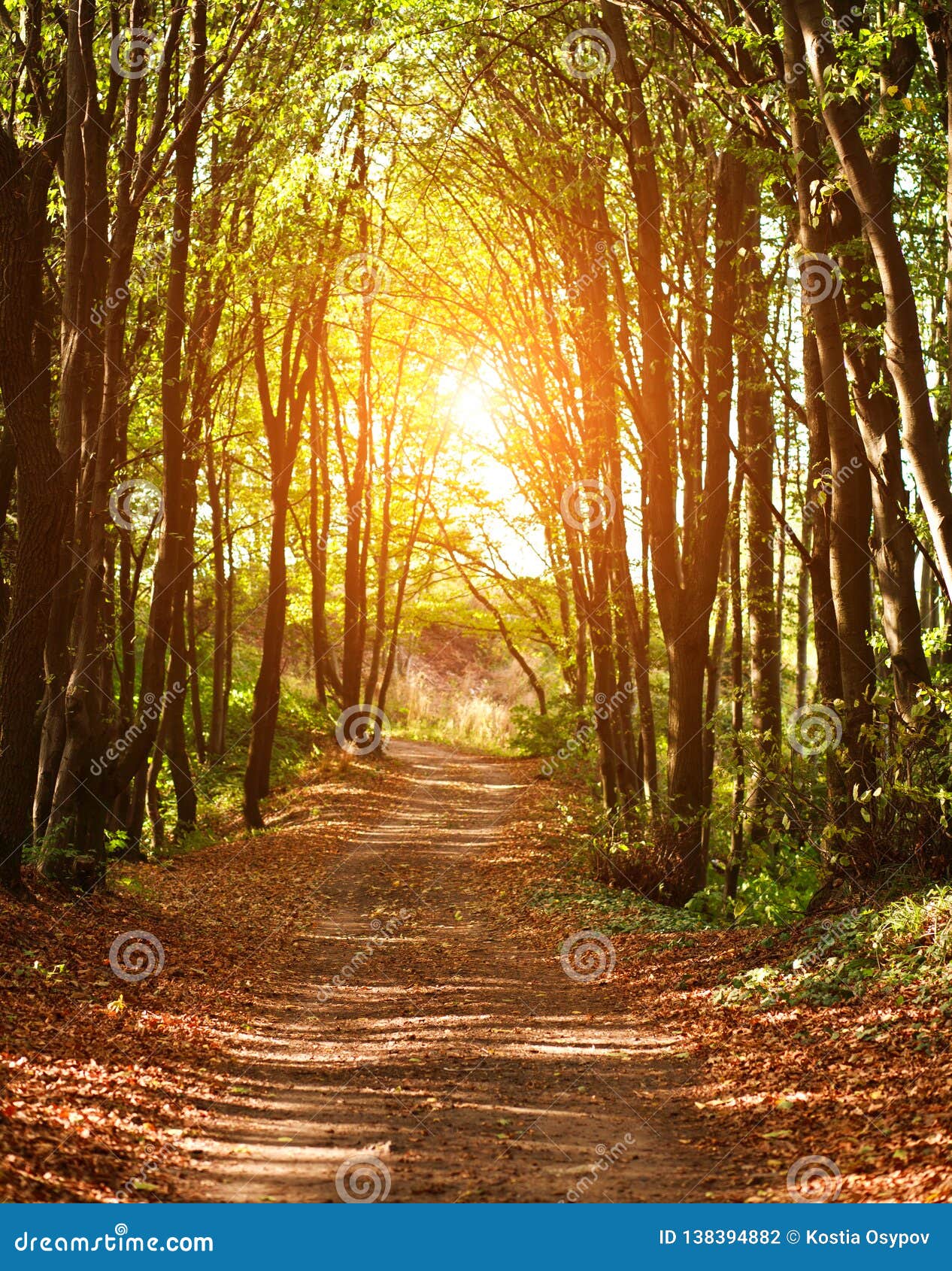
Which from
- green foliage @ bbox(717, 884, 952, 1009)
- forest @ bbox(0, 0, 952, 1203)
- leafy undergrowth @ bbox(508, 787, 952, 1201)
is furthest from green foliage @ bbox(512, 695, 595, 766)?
green foliage @ bbox(717, 884, 952, 1009)

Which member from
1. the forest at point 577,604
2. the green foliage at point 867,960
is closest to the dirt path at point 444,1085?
the forest at point 577,604

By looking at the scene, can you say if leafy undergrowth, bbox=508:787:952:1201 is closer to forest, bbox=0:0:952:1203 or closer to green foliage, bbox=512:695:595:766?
forest, bbox=0:0:952:1203

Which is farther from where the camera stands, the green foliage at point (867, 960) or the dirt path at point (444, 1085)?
the green foliage at point (867, 960)

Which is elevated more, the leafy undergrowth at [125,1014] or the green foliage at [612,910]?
the leafy undergrowth at [125,1014]

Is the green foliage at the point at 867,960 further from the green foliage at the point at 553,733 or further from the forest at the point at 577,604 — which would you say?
the green foliage at the point at 553,733

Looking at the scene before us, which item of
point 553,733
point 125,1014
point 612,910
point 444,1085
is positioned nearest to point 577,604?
point 612,910

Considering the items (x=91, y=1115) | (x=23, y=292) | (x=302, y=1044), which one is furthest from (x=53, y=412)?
(x=91, y=1115)

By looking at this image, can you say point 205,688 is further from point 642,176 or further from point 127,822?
point 642,176

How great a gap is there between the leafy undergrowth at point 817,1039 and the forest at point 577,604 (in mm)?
33

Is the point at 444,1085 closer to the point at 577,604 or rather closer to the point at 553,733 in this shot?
the point at 577,604

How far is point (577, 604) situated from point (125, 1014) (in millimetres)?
10704

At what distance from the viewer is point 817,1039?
5.43 meters

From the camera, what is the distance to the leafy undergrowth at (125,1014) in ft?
13.3

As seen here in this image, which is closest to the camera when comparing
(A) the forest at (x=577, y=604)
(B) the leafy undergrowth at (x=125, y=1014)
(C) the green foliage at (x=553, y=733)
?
(B) the leafy undergrowth at (x=125, y=1014)
